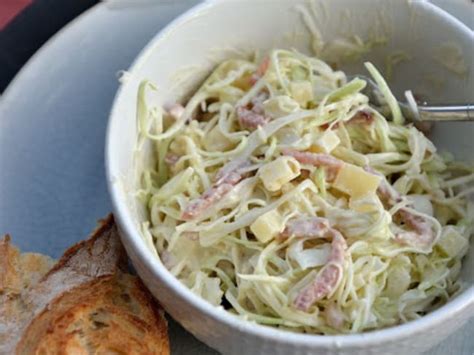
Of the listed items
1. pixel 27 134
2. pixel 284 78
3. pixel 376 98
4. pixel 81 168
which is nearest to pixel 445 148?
pixel 376 98

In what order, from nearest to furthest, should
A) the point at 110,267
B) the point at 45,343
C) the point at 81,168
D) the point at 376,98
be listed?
→ the point at 45,343 < the point at 110,267 < the point at 376,98 < the point at 81,168

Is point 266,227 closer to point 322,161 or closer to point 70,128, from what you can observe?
point 322,161

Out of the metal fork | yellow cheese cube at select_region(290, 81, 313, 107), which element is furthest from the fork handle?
yellow cheese cube at select_region(290, 81, 313, 107)

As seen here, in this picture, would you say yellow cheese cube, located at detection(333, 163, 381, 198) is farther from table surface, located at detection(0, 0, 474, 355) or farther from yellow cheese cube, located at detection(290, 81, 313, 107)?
table surface, located at detection(0, 0, 474, 355)

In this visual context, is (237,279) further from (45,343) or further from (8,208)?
(8,208)

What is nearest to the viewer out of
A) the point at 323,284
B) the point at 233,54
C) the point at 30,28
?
the point at 323,284

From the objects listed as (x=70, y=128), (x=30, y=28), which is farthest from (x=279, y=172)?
(x=30, y=28)
